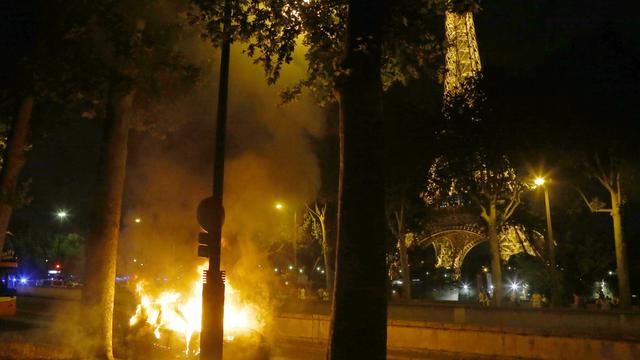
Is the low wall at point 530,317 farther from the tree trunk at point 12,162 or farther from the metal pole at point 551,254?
the tree trunk at point 12,162

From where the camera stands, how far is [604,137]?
2259 centimetres

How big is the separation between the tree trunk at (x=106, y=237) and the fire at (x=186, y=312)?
1.38 metres

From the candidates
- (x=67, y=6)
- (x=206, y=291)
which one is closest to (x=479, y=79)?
(x=67, y=6)

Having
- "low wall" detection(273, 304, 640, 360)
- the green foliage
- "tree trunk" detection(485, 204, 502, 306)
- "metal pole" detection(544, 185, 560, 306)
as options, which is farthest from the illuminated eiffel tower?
the green foliage

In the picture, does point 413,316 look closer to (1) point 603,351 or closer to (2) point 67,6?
(1) point 603,351

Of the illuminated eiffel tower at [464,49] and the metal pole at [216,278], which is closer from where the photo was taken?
the metal pole at [216,278]

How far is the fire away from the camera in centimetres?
1088

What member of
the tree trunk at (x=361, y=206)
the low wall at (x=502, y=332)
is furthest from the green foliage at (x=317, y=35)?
the low wall at (x=502, y=332)

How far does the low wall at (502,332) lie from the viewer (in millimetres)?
10992

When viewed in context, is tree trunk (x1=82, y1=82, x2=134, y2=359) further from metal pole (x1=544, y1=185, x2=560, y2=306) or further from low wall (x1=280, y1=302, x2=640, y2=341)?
metal pole (x1=544, y1=185, x2=560, y2=306)

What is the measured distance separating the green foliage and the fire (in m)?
4.30

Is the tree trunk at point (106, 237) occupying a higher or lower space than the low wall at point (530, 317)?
higher

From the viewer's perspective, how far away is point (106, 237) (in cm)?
998

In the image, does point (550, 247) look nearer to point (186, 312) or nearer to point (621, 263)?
point (621, 263)
